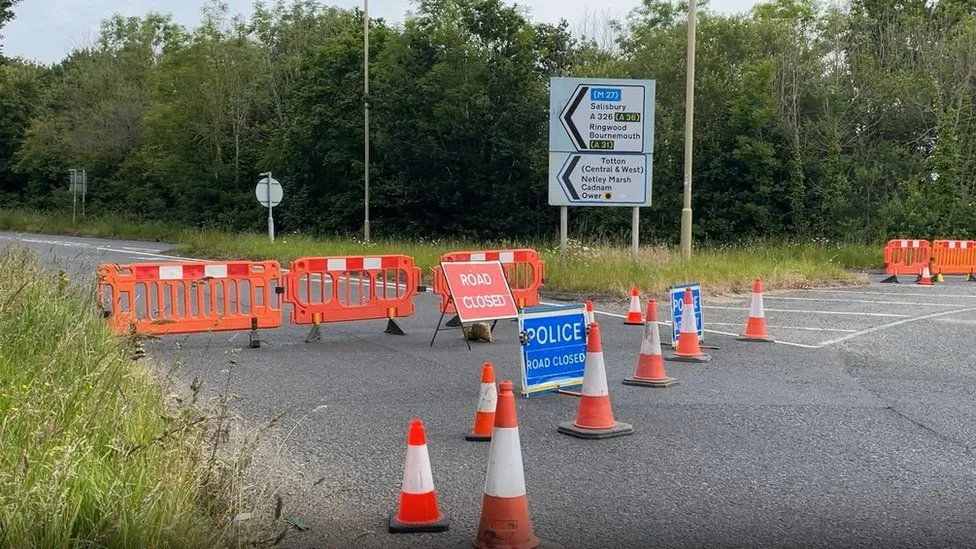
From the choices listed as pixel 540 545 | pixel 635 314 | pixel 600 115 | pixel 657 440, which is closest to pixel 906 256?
pixel 600 115

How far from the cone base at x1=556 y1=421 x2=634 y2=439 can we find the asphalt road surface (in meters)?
0.11

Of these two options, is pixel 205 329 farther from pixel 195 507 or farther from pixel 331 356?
pixel 195 507

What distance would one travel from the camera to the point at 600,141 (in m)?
19.0

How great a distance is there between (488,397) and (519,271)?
906 centimetres

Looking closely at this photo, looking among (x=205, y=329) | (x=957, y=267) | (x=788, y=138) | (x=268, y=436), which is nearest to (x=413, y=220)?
(x=788, y=138)

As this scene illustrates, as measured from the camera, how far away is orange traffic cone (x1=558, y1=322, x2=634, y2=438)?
274 inches

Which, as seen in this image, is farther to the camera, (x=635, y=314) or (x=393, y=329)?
(x=635, y=314)

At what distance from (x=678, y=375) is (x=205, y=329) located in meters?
5.75

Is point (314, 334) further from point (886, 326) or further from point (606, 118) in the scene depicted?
point (606, 118)

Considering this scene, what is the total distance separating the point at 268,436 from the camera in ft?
22.8

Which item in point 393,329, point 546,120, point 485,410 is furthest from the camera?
point 546,120

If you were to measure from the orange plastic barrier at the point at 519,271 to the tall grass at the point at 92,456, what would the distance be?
7.32 m

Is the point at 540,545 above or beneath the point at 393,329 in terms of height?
beneath

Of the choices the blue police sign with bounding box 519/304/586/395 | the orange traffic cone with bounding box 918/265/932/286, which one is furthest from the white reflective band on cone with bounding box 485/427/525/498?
the orange traffic cone with bounding box 918/265/932/286
